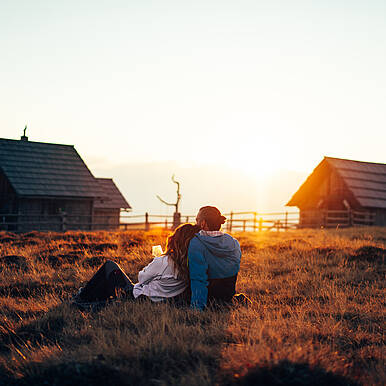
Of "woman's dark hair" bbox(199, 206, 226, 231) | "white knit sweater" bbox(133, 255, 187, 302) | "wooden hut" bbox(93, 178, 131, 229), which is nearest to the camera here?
"woman's dark hair" bbox(199, 206, 226, 231)

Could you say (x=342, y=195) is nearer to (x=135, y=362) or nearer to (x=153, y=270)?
(x=153, y=270)

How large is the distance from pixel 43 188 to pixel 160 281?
A: 78.6 feet

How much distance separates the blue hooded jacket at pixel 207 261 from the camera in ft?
17.6

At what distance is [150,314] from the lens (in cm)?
521

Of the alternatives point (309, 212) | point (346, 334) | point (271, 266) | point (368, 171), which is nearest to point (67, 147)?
point (309, 212)

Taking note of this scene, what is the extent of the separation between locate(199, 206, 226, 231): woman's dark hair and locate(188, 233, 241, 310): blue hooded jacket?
0.48ft

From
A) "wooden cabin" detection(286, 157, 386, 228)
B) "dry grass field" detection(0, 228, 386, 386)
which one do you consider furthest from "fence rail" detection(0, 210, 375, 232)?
"dry grass field" detection(0, 228, 386, 386)

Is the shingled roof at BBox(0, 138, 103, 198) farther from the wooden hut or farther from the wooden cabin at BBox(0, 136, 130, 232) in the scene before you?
the wooden hut

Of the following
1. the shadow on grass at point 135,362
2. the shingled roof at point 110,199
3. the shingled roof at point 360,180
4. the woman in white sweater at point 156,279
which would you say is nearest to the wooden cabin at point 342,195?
the shingled roof at point 360,180

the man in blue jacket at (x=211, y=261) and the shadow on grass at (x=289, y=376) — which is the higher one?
the man in blue jacket at (x=211, y=261)

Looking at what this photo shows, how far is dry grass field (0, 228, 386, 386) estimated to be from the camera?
356 cm

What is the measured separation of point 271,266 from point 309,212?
24808 millimetres

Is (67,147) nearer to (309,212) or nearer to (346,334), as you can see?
(309,212)

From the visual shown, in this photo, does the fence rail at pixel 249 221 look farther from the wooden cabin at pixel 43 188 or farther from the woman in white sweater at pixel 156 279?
the woman in white sweater at pixel 156 279
